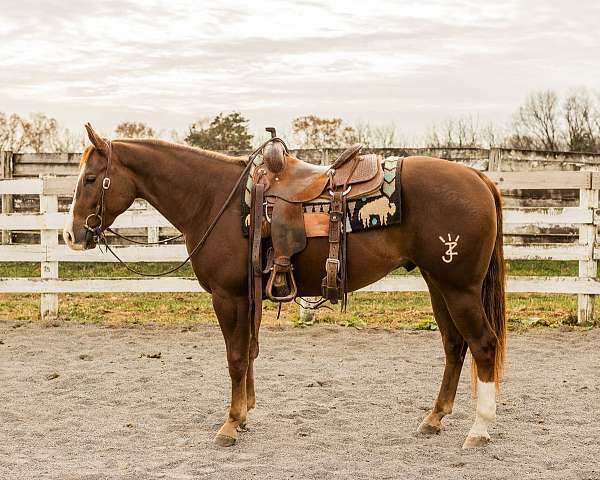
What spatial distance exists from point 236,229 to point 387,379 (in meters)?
1.99

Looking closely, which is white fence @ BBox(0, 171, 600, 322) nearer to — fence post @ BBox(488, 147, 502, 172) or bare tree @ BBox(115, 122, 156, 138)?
fence post @ BBox(488, 147, 502, 172)

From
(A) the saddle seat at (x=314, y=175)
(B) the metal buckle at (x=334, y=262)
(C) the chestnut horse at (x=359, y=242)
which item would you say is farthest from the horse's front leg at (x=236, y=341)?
(A) the saddle seat at (x=314, y=175)

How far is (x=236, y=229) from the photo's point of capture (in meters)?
4.37

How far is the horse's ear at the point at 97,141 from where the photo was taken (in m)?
4.28

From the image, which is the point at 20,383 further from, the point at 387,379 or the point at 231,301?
the point at 387,379

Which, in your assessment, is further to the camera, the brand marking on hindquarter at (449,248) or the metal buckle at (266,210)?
the metal buckle at (266,210)

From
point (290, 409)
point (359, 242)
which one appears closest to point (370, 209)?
point (359, 242)

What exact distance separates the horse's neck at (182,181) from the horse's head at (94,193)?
0.12 metres

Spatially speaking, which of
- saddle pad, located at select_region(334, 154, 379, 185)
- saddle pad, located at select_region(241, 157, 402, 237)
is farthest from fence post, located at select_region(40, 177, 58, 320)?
saddle pad, located at select_region(334, 154, 379, 185)

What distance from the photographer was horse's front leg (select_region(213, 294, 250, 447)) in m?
4.34

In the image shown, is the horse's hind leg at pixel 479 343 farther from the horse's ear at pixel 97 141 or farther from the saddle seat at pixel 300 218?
the horse's ear at pixel 97 141

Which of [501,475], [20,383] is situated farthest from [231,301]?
[20,383]

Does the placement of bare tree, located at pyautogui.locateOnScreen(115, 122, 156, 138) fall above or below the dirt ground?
above

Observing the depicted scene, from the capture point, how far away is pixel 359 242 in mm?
4297
